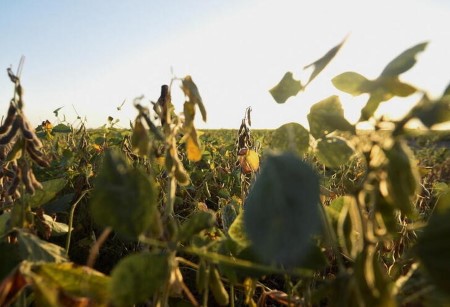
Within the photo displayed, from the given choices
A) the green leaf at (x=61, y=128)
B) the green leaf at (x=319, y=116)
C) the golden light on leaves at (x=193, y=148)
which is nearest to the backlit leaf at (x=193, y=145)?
the golden light on leaves at (x=193, y=148)

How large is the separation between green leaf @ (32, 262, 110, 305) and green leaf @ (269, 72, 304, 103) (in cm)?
41

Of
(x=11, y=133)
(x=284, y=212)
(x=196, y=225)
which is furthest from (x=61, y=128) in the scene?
(x=284, y=212)

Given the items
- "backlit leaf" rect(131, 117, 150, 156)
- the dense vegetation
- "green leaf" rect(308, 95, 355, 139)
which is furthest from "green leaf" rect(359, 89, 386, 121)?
"backlit leaf" rect(131, 117, 150, 156)

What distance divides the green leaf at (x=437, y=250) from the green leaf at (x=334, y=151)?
0.94 feet

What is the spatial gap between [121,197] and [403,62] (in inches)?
16.5

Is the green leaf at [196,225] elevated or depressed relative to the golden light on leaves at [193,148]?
depressed

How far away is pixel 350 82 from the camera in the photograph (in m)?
0.71

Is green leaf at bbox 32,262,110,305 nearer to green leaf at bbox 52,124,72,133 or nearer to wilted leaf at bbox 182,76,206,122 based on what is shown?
wilted leaf at bbox 182,76,206,122

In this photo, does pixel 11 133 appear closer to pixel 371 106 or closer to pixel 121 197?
pixel 121 197

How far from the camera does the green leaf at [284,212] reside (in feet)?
1.29

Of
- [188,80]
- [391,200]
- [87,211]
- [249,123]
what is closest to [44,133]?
[87,211]

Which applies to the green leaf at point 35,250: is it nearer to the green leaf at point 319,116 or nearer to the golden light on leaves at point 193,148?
the golden light on leaves at point 193,148

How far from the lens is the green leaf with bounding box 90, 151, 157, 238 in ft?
1.73

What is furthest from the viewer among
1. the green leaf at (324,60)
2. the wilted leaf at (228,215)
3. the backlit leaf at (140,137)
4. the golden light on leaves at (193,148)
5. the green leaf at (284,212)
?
the wilted leaf at (228,215)
